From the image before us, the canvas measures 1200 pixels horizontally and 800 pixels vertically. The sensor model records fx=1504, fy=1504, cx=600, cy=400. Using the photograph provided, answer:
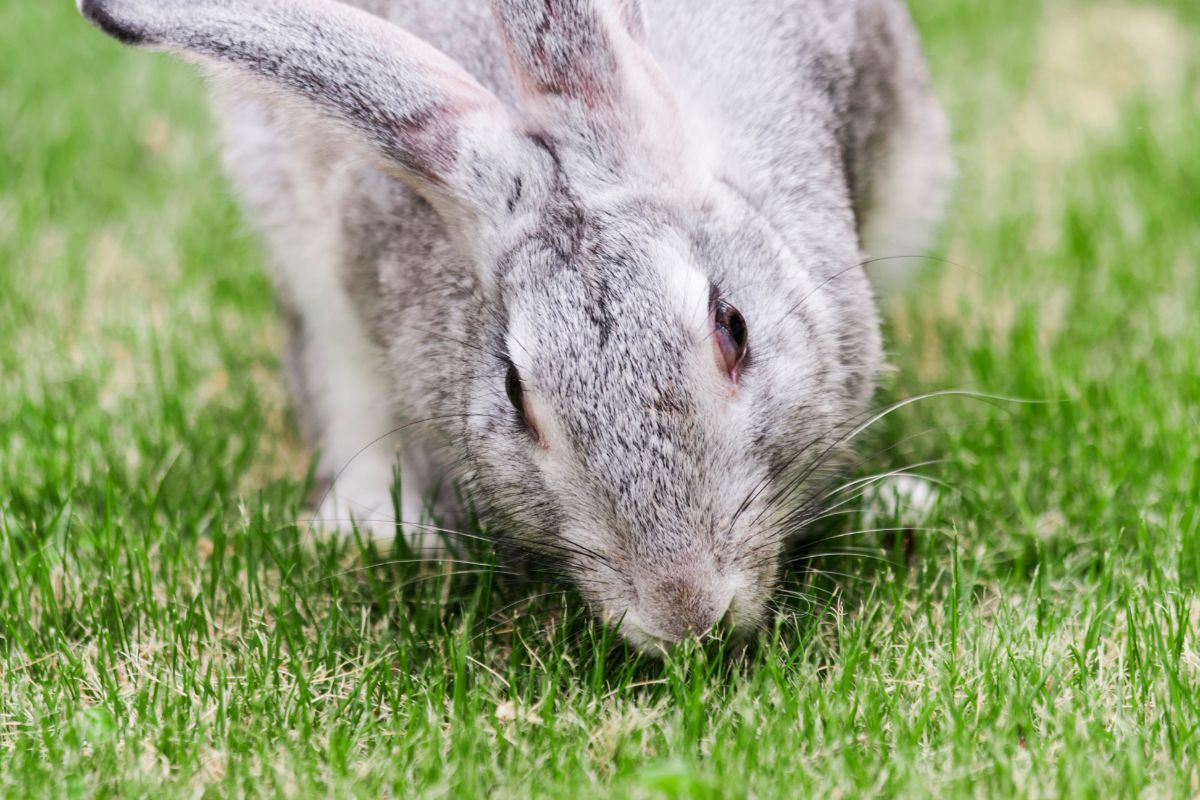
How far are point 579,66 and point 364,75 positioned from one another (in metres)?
0.50

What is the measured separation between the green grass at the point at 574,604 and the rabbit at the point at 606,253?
274 mm

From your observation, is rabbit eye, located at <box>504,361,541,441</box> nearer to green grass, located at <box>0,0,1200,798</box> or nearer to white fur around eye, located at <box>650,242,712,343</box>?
white fur around eye, located at <box>650,242,712,343</box>

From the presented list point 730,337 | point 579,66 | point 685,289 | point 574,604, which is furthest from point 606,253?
point 574,604

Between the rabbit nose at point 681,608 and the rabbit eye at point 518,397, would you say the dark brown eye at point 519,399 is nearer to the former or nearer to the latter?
the rabbit eye at point 518,397

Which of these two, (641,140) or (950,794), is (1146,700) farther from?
(641,140)

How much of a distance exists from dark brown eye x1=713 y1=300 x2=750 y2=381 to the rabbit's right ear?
2.01 feet

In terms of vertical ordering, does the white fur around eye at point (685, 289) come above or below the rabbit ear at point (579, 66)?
below

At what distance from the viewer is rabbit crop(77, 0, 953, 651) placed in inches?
124

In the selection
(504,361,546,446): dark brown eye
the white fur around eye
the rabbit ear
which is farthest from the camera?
the rabbit ear

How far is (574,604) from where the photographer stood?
3654mm

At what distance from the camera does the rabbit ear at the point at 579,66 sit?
351cm

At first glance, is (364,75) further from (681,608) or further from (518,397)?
(681,608)

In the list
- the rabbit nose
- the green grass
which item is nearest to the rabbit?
the rabbit nose

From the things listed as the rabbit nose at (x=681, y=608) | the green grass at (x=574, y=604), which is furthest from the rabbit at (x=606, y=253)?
the green grass at (x=574, y=604)
